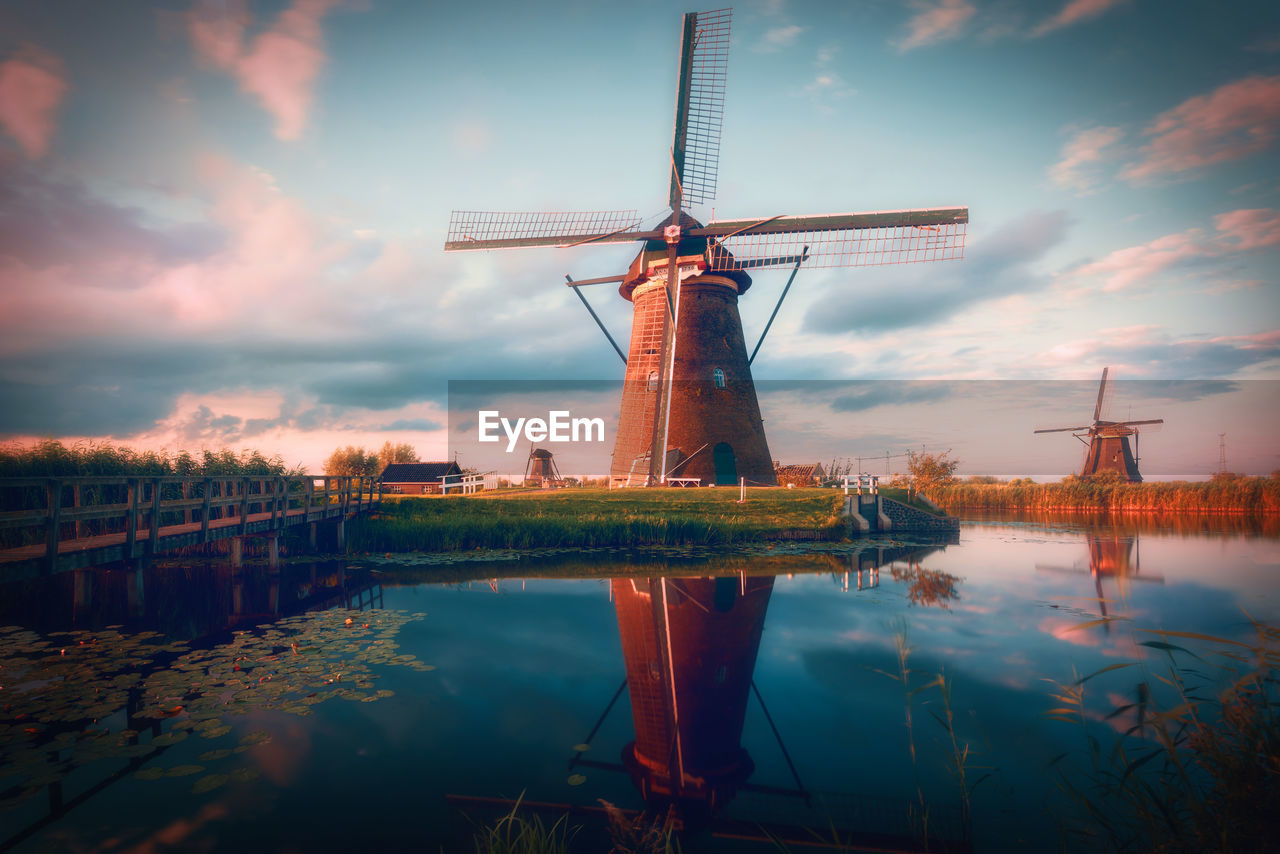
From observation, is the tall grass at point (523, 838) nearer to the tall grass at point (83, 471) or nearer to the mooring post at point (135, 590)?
the mooring post at point (135, 590)

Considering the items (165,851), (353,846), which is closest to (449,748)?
(353,846)

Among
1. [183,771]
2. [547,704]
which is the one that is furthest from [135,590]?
[547,704]

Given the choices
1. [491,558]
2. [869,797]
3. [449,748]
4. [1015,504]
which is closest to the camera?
[869,797]

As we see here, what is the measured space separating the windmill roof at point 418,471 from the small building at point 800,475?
1764 cm

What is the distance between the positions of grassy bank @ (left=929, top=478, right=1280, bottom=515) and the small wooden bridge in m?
29.7

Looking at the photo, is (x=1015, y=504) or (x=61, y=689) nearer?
(x=61, y=689)

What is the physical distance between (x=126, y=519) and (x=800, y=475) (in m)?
23.6

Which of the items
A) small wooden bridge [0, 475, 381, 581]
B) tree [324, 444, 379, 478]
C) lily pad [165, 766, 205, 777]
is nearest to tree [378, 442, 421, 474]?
tree [324, 444, 379, 478]

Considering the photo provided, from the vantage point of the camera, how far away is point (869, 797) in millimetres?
3531

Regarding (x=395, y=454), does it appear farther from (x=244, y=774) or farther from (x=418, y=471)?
A: (x=244, y=774)

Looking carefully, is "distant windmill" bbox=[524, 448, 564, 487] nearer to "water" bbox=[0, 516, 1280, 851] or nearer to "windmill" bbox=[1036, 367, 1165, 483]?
"water" bbox=[0, 516, 1280, 851]

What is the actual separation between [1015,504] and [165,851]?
135 ft

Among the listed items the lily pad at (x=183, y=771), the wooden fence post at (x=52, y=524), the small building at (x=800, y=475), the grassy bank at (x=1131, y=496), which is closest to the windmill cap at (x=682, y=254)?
the small building at (x=800, y=475)

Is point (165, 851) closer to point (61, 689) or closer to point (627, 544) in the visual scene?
point (61, 689)
